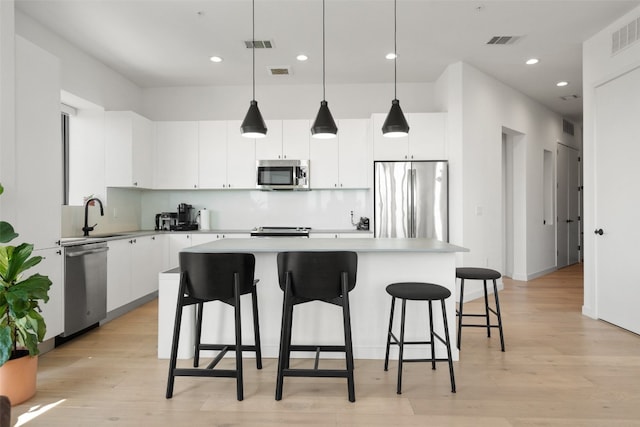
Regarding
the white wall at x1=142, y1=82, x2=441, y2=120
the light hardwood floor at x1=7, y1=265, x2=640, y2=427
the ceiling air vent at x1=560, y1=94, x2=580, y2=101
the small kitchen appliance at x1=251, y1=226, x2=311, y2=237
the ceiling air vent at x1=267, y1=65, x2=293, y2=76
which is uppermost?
the ceiling air vent at x1=267, y1=65, x2=293, y2=76

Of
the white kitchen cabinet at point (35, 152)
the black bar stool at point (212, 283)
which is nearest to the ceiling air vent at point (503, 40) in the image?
the black bar stool at point (212, 283)

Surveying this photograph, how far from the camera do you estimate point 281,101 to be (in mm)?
5656

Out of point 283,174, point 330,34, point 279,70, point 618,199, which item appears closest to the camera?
point 618,199

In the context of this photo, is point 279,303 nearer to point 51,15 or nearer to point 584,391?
point 584,391

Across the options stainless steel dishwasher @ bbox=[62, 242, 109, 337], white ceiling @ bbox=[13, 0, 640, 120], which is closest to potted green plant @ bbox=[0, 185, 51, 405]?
stainless steel dishwasher @ bbox=[62, 242, 109, 337]

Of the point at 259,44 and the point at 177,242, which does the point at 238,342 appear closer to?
the point at 177,242

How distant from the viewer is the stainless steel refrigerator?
15.5 feet

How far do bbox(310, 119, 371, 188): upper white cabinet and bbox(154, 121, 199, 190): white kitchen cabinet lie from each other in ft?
5.52

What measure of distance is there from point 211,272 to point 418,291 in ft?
4.41

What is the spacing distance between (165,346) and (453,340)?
2.22 m

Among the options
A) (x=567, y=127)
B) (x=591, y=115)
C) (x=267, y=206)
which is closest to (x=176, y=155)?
(x=267, y=206)

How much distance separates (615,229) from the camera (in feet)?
12.4

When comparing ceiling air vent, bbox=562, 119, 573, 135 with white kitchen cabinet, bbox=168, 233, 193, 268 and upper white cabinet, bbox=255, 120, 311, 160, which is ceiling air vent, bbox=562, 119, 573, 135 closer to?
upper white cabinet, bbox=255, 120, 311, 160

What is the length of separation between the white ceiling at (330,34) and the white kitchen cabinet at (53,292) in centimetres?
223
